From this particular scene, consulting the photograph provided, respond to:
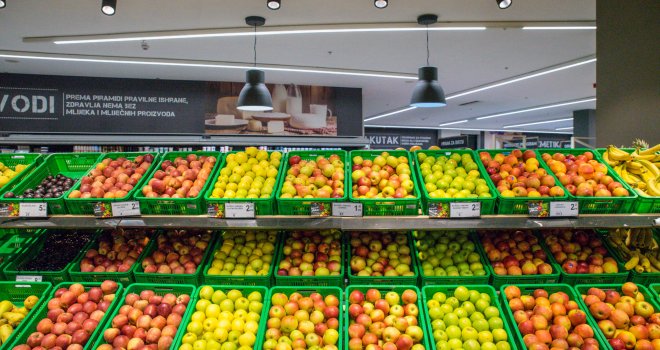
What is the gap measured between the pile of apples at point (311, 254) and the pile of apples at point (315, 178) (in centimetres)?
41

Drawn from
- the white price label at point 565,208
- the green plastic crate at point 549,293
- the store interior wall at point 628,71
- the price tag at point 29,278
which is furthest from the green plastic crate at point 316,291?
the store interior wall at point 628,71

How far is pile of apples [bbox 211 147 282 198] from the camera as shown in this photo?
8.18ft

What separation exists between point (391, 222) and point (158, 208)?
1.38 metres

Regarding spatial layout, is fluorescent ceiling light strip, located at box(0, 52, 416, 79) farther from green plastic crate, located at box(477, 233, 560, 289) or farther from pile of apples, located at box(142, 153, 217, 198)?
green plastic crate, located at box(477, 233, 560, 289)

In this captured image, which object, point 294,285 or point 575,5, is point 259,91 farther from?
point 575,5

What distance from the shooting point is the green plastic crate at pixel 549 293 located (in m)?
2.11

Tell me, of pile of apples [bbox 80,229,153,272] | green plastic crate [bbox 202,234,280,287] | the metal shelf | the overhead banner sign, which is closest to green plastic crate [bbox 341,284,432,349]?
the metal shelf

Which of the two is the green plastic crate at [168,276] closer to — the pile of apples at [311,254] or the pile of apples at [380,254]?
the pile of apples at [311,254]

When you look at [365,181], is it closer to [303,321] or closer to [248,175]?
[248,175]

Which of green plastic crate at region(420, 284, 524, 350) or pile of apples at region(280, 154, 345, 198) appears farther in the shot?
pile of apples at region(280, 154, 345, 198)

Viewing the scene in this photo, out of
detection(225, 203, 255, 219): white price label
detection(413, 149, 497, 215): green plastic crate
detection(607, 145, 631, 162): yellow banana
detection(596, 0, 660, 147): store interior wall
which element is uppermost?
detection(596, 0, 660, 147): store interior wall

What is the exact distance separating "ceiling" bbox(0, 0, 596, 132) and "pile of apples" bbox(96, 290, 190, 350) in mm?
3422

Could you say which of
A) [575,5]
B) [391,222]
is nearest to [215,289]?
[391,222]

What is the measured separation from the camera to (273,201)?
2.39 m
